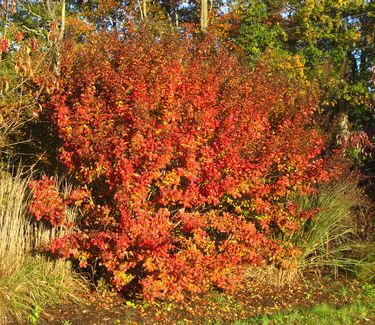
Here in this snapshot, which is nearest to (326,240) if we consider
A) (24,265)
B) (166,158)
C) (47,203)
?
(166,158)

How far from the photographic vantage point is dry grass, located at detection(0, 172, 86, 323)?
17.8ft

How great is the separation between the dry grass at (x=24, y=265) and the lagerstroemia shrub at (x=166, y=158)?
1.24 feet

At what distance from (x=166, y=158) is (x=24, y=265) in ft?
6.24

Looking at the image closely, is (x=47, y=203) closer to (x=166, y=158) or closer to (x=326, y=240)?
(x=166, y=158)

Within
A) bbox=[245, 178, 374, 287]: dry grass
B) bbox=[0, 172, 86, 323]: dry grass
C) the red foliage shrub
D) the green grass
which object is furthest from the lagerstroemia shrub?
bbox=[245, 178, 374, 287]: dry grass

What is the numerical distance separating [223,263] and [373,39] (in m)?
14.5

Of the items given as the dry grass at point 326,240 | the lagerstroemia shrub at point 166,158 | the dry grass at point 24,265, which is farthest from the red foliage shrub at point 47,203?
the dry grass at point 326,240

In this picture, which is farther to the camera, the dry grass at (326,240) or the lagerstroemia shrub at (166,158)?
the dry grass at (326,240)

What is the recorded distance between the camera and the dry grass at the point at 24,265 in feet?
17.8

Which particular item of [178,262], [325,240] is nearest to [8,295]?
[178,262]

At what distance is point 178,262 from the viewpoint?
5691mm

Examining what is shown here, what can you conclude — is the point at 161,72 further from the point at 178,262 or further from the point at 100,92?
the point at 178,262

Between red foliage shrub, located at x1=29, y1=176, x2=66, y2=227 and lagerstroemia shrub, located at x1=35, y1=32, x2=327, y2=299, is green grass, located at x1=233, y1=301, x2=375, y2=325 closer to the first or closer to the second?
lagerstroemia shrub, located at x1=35, y1=32, x2=327, y2=299

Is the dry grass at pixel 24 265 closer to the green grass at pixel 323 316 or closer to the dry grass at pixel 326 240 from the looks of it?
the green grass at pixel 323 316
